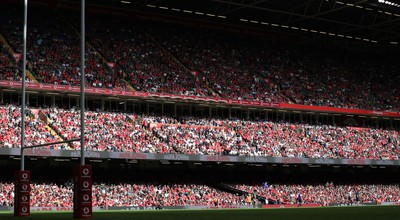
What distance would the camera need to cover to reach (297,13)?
71688 mm

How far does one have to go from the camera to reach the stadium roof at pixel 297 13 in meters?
67.1

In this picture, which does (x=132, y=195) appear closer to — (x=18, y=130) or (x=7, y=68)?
(x=18, y=130)

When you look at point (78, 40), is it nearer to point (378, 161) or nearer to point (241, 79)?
point (241, 79)

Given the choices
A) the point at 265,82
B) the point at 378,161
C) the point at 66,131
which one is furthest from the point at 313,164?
the point at 66,131

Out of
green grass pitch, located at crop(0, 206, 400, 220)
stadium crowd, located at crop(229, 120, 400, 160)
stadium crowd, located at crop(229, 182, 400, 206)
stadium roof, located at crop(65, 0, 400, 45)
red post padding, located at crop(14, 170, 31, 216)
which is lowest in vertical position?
stadium crowd, located at crop(229, 182, 400, 206)

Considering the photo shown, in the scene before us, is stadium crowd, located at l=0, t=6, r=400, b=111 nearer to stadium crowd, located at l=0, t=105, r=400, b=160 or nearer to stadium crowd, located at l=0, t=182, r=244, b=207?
stadium crowd, located at l=0, t=105, r=400, b=160

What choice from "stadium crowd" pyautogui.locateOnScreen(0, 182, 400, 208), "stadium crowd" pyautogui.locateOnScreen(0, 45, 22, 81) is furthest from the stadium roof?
"stadium crowd" pyautogui.locateOnScreen(0, 182, 400, 208)

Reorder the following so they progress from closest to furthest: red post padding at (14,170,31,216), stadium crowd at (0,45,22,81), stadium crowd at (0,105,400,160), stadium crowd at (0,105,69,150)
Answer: red post padding at (14,170,31,216) → stadium crowd at (0,105,69,150) → stadium crowd at (0,105,400,160) → stadium crowd at (0,45,22,81)

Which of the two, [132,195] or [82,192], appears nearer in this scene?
[82,192]

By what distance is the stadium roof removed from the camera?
67.1 meters

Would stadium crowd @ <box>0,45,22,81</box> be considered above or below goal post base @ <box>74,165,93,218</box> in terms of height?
above

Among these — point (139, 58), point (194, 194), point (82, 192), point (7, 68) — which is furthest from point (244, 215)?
point (139, 58)

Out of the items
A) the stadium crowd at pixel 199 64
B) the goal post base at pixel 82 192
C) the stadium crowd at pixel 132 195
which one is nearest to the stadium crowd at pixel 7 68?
the stadium crowd at pixel 199 64

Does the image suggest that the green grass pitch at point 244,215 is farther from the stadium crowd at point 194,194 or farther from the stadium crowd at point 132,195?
the stadium crowd at point 194,194
